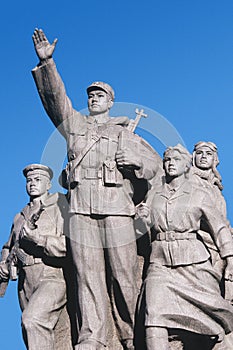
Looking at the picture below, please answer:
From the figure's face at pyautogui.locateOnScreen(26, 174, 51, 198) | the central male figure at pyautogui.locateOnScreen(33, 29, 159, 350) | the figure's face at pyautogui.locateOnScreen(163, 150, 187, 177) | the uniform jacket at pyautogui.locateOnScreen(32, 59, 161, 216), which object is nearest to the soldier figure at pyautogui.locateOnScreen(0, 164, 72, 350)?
the figure's face at pyautogui.locateOnScreen(26, 174, 51, 198)

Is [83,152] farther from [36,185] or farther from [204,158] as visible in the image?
[204,158]

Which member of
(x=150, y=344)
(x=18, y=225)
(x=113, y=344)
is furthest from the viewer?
(x=18, y=225)

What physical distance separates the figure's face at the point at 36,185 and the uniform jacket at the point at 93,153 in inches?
26.8

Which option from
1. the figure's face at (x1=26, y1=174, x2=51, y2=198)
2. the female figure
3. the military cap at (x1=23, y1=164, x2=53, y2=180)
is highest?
the military cap at (x1=23, y1=164, x2=53, y2=180)

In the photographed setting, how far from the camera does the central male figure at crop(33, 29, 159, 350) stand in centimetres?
1129

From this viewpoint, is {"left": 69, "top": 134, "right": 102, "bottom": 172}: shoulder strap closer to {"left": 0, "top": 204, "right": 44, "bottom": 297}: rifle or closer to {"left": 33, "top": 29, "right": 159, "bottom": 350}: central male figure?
{"left": 33, "top": 29, "right": 159, "bottom": 350}: central male figure

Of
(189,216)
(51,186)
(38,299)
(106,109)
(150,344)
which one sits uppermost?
(106,109)

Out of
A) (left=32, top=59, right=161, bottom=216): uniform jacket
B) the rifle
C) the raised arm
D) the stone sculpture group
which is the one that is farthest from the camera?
the rifle

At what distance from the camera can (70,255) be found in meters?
11.7

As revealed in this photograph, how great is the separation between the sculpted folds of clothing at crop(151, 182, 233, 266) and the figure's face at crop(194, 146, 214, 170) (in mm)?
716

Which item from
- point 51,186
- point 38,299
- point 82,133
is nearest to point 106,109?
point 82,133

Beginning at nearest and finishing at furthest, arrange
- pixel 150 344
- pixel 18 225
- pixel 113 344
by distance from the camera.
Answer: pixel 150 344 < pixel 113 344 < pixel 18 225

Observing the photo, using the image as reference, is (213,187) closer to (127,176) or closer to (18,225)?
(127,176)

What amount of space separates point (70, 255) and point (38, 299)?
0.72m
